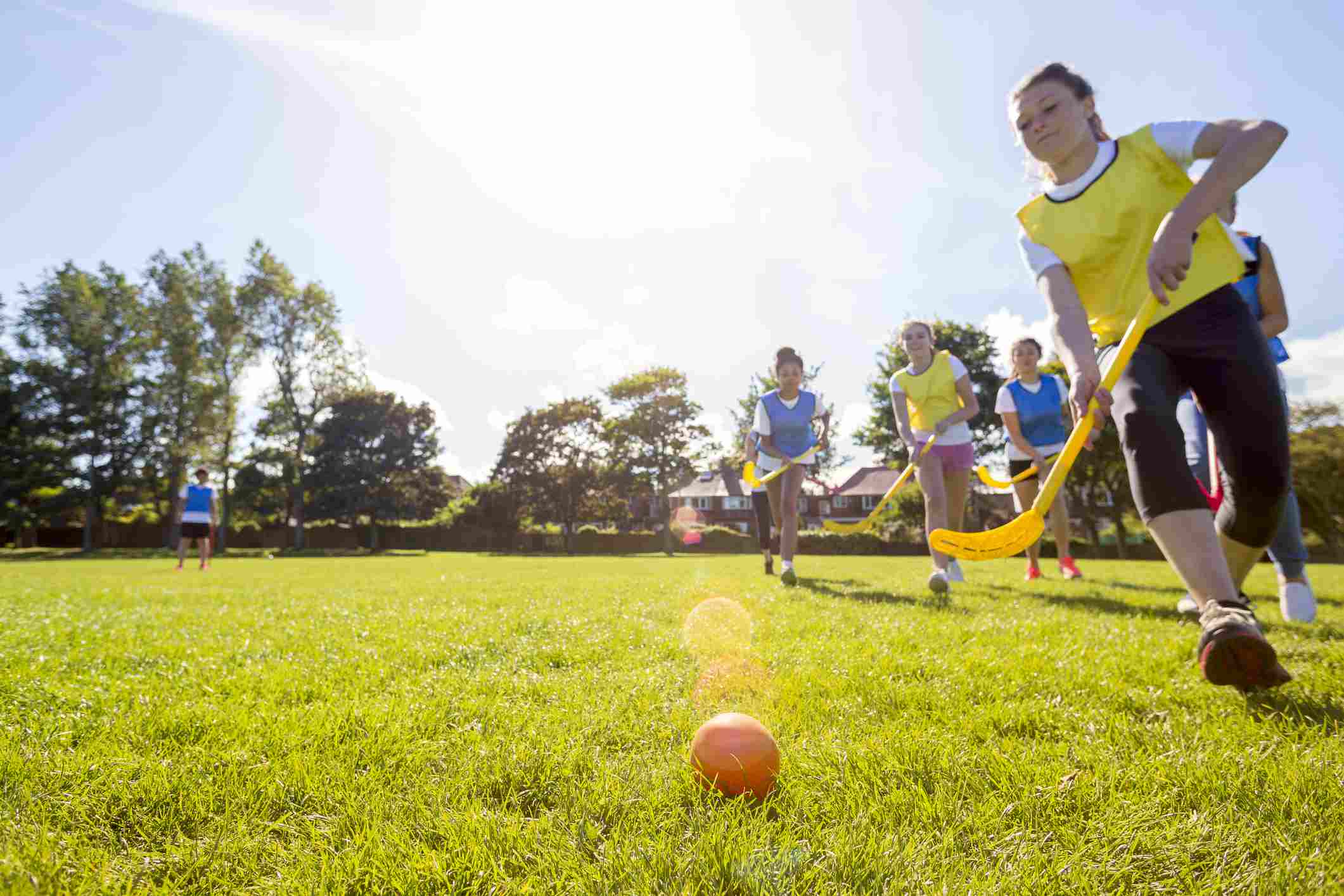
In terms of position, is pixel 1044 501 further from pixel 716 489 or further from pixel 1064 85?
pixel 716 489

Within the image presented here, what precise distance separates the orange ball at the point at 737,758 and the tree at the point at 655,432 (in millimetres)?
48002

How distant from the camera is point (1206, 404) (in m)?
3.04

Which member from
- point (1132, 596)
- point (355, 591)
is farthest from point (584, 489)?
point (1132, 596)

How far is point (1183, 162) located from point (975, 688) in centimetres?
242

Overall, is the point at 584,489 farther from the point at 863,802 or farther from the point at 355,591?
the point at 863,802

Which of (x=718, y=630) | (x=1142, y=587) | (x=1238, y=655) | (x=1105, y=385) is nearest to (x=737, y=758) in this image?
(x=1238, y=655)

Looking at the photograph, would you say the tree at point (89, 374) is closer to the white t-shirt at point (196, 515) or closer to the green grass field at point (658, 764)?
the white t-shirt at point (196, 515)

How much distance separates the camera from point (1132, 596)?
6715 mm

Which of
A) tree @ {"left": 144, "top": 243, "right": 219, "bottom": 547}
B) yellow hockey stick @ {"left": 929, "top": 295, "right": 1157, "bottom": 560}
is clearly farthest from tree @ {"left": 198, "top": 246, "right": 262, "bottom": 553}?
yellow hockey stick @ {"left": 929, "top": 295, "right": 1157, "bottom": 560}

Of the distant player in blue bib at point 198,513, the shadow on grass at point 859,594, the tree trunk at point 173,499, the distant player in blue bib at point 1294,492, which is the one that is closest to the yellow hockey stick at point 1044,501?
the distant player in blue bib at point 1294,492

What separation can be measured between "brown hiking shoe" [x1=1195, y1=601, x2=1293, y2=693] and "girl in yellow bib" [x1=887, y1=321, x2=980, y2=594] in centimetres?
464

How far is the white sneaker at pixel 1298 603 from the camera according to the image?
15.3ft

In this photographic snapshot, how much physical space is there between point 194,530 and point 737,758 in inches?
661

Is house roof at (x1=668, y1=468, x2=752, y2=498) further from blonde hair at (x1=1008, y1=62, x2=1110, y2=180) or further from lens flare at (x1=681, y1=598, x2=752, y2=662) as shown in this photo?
blonde hair at (x1=1008, y1=62, x2=1110, y2=180)
